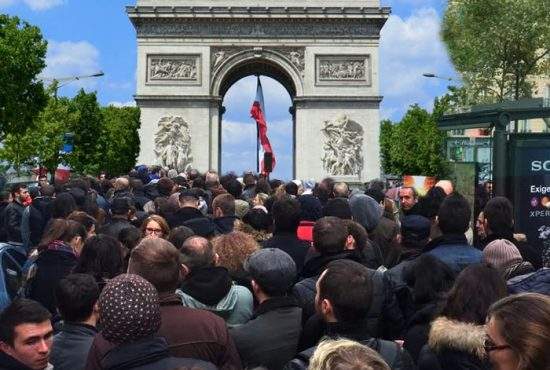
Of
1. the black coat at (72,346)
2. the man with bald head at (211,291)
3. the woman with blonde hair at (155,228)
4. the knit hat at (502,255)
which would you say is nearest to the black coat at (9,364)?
the black coat at (72,346)

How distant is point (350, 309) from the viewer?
5523 mm

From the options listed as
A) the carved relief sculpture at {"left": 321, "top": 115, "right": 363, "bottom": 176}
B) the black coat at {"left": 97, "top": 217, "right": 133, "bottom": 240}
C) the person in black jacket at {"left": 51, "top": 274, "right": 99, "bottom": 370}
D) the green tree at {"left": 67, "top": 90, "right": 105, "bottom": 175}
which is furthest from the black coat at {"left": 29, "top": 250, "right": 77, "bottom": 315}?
the green tree at {"left": 67, "top": 90, "right": 105, "bottom": 175}

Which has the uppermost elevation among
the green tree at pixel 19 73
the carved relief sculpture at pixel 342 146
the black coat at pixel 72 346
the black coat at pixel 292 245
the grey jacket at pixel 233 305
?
the green tree at pixel 19 73

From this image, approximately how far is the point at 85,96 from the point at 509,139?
186 ft

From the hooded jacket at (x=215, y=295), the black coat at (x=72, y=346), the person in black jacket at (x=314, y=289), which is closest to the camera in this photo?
the black coat at (x=72, y=346)

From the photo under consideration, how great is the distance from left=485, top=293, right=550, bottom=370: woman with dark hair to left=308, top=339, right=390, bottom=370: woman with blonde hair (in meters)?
0.46

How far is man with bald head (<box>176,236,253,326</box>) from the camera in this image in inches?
262

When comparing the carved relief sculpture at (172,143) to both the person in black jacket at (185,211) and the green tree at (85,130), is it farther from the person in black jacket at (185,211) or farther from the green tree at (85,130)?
the person in black jacket at (185,211)

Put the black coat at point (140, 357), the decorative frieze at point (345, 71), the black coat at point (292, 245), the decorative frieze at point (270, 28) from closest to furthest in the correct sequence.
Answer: the black coat at point (140, 357) < the black coat at point (292, 245) < the decorative frieze at point (345, 71) < the decorative frieze at point (270, 28)

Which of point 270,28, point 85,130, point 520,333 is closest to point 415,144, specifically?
point 85,130

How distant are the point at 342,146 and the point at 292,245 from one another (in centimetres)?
3774

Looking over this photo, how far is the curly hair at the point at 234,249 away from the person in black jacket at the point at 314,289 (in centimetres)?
47

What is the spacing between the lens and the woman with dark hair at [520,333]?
12.1 feet

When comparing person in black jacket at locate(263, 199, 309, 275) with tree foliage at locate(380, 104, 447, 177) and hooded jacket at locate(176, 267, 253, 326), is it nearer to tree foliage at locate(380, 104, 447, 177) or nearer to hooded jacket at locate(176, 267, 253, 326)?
hooded jacket at locate(176, 267, 253, 326)
